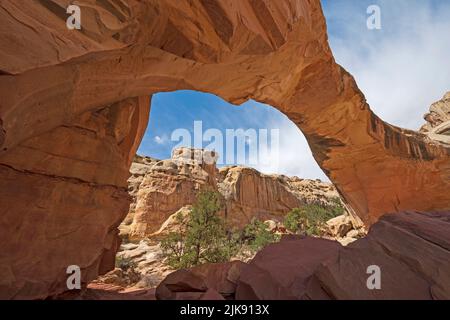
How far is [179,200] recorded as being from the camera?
103ft

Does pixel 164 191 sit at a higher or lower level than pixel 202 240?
higher

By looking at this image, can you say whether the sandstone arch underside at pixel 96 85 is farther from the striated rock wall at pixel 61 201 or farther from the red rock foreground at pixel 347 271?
the red rock foreground at pixel 347 271

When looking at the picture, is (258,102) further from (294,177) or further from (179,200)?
(294,177)

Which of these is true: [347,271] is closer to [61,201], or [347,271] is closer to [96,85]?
[96,85]

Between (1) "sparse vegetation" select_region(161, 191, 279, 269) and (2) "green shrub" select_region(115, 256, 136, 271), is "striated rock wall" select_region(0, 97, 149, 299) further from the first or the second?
(2) "green shrub" select_region(115, 256, 136, 271)

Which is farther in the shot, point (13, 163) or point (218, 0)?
point (13, 163)

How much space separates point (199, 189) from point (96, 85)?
1150 inches

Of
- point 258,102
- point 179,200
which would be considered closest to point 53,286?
point 258,102

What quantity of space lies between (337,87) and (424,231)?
699cm

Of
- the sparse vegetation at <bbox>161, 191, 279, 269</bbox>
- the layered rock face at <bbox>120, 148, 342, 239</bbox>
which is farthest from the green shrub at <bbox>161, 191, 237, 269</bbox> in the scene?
the layered rock face at <bbox>120, 148, 342, 239</bbox>

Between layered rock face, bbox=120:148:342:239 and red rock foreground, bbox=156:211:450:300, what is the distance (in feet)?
72.3

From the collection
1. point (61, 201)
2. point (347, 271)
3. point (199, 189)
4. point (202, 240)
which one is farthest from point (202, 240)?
point (199, 189)

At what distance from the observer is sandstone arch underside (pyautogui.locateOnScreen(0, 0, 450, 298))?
10.0ft

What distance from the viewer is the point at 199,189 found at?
110 ft
